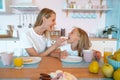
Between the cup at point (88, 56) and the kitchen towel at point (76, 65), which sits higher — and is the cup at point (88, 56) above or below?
above

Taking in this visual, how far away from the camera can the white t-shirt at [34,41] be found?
6.31ft

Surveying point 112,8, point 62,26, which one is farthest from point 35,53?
point 112,8

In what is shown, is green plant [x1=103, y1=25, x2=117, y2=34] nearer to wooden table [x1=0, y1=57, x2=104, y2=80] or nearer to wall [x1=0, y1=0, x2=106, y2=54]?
wall [x1=0, y1=0, x2=106, y2=54]

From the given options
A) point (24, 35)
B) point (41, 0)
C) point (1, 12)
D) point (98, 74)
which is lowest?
point (98, 74)

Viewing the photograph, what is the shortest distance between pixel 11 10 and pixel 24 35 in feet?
6.36

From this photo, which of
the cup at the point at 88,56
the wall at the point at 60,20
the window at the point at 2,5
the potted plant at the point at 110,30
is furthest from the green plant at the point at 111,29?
the window at the point at 2,5

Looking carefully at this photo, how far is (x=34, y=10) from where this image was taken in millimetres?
3744

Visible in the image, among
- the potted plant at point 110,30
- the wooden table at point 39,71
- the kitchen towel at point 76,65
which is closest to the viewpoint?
the wooden table at point 39,71

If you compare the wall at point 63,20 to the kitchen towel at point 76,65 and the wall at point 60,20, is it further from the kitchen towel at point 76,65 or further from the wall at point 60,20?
the kitchen towel at point 76,65

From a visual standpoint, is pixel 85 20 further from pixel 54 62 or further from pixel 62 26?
pixel 54 62

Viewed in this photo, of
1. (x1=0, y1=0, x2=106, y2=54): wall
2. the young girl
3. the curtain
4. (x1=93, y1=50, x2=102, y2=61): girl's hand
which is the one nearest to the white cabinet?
the curtain

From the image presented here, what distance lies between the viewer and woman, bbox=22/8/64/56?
6.28 ft

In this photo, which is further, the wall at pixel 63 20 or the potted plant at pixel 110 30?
the wall at pixel 63 20

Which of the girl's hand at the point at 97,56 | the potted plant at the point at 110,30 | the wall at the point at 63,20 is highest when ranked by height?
the wall at the point at 63,20
